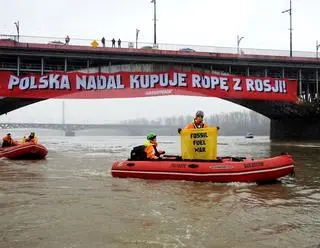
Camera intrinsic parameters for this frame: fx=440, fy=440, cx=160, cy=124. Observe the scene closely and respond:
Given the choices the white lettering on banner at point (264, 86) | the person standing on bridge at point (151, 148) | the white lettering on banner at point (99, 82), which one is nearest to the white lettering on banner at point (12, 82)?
the white lettering on banner at point (99, 82)

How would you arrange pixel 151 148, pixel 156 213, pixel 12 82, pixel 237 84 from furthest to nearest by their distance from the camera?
pixel 237 84 < pixel 12 82 < pixel 151 148 < pixel 156 213

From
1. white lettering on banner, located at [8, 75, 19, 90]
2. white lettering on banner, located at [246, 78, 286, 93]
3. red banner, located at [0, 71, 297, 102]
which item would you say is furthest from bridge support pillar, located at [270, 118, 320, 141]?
white lettering on banner, located at [8, 75, 19, 90]

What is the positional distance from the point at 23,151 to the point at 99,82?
785 cm

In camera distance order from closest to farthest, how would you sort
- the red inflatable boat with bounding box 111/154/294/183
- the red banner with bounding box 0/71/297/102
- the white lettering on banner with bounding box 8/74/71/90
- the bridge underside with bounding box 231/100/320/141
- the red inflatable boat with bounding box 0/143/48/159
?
the red inflatable boat with bounding box 111/154/294/183 → the red inflatable boat with bounding box 0/143/48/159 → the white lettering on banner with bounding box 8/74/71/90 → the red banner with bounding box 0/71/297/102 → the bridge underside with bounding box 231/100/320/141

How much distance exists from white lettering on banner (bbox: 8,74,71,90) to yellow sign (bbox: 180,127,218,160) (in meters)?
15.7

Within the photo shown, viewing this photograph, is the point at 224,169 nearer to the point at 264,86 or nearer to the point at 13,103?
the point at 264,86

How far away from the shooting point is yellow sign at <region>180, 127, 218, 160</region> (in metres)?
12.9

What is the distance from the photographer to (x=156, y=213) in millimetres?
8477

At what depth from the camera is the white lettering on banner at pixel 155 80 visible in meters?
27.6

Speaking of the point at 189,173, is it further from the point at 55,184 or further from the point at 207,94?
the point at 207,94

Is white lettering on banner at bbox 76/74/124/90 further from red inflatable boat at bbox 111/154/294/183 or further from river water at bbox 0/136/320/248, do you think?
red inflatable boat at bbox 111/154/294/183

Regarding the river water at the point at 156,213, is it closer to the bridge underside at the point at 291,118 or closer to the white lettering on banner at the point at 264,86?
the white lettering on banner at the point at 264,86

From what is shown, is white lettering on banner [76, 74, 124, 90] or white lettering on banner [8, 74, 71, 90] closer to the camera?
white lettering on banner [8, 74, 71, 90]

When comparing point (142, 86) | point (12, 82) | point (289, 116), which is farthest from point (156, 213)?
point (289, 116)
